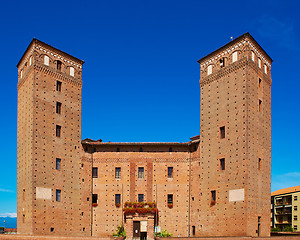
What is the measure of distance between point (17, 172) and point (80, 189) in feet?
22.5

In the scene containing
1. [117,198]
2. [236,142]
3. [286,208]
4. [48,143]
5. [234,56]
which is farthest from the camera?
[286,208]

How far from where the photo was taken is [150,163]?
4003 centimetres

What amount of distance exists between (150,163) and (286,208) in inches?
1651

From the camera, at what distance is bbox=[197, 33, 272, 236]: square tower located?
32.8 m

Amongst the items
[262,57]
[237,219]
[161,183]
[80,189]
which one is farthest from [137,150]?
[262,57]

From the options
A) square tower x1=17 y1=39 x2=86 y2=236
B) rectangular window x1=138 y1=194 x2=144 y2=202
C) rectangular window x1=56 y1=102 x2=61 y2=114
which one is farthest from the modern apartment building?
rectangular window x1=56 y1=102 x2=61 y2=114

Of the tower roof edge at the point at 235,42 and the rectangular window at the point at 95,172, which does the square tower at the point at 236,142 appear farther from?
the rectangular window at the point at 95,172

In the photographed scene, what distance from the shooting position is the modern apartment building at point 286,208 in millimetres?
66588

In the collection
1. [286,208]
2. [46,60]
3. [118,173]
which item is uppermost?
[46,60]

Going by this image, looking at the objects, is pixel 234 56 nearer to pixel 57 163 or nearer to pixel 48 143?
pixel 48 143

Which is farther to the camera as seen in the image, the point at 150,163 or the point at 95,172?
the point at 150,163

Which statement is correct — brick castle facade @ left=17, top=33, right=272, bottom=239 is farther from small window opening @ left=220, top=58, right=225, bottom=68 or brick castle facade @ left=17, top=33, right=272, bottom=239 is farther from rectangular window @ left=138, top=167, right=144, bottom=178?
rectangular window @ left=138, top=167, right=144, bottom=178

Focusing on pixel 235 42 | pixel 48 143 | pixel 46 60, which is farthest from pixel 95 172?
pixel 235 42

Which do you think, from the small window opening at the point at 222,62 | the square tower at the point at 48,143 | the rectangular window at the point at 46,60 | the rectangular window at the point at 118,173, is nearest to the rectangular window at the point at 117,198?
the rectangular window at the point at 118,173
